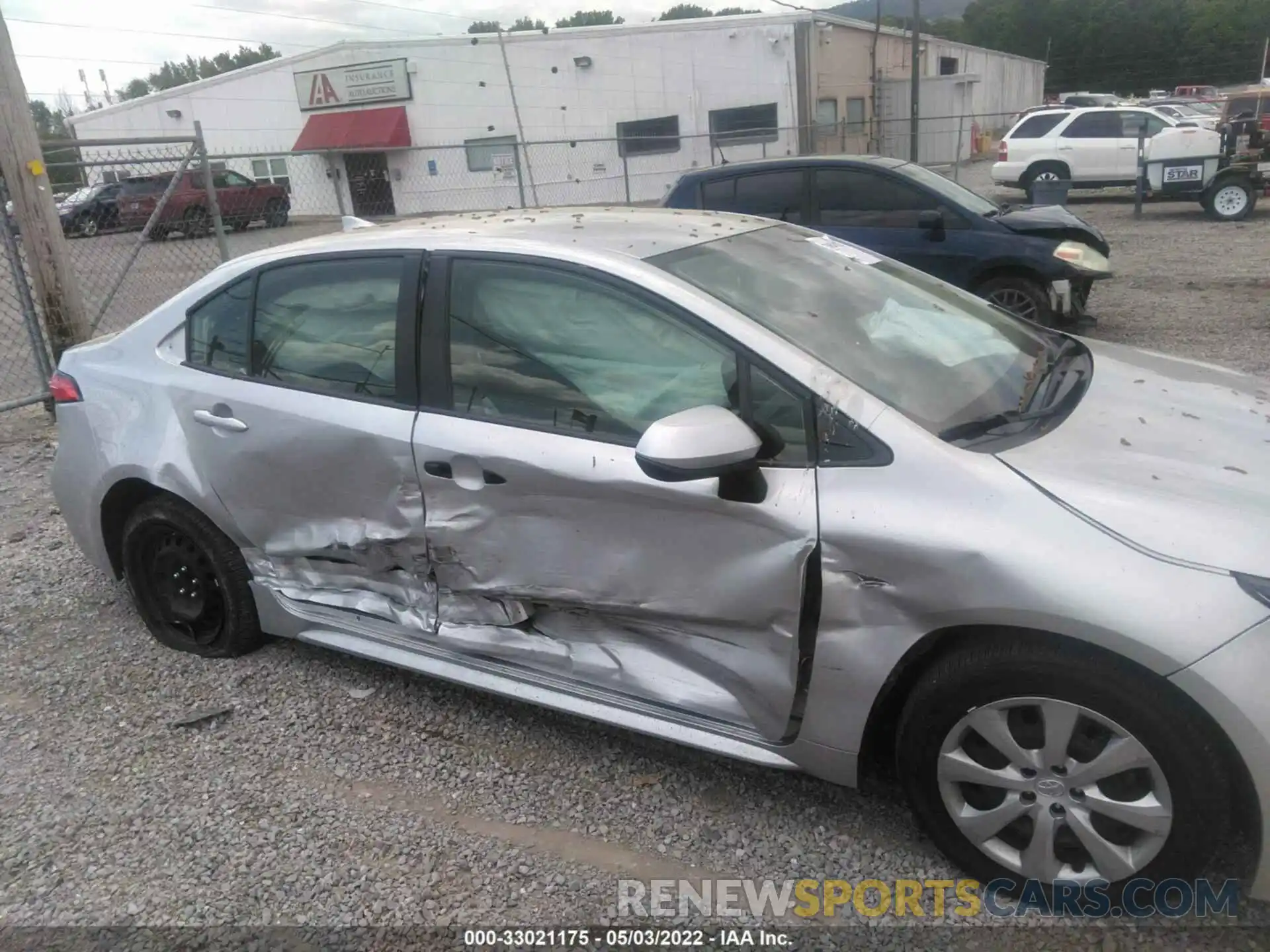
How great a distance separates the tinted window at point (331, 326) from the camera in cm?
304

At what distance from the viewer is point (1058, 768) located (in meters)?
2.15

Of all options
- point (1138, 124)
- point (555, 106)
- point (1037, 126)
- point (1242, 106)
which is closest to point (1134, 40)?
point (555, 106)

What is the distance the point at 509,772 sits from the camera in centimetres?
296

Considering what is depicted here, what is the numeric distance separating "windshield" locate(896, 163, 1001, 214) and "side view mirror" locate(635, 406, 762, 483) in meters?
6.26

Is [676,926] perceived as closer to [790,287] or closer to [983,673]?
[983,673]

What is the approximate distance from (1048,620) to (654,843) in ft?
4.10

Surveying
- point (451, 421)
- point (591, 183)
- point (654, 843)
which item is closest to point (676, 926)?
point (654, 843)

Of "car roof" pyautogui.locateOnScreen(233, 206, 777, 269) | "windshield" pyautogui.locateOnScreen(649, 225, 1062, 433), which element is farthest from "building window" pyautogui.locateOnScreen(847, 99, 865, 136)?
"windshield" pyautogui.locateOnScreen(649, 225, 1062, 433)

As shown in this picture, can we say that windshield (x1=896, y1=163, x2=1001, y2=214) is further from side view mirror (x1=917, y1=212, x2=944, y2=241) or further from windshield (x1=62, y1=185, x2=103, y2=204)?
windshield (x1=62, y1=185, x2=103, y2=204)

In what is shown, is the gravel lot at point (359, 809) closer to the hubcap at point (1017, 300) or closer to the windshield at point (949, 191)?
the hubcap at point (1017, 300)

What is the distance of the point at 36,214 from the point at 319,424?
5.32 m

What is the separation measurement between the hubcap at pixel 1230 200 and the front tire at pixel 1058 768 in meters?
16.1

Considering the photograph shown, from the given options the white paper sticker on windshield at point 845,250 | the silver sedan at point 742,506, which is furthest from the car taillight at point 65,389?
the white paper sticker on windshield at point 845,250

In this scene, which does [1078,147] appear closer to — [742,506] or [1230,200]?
[1230,200]
